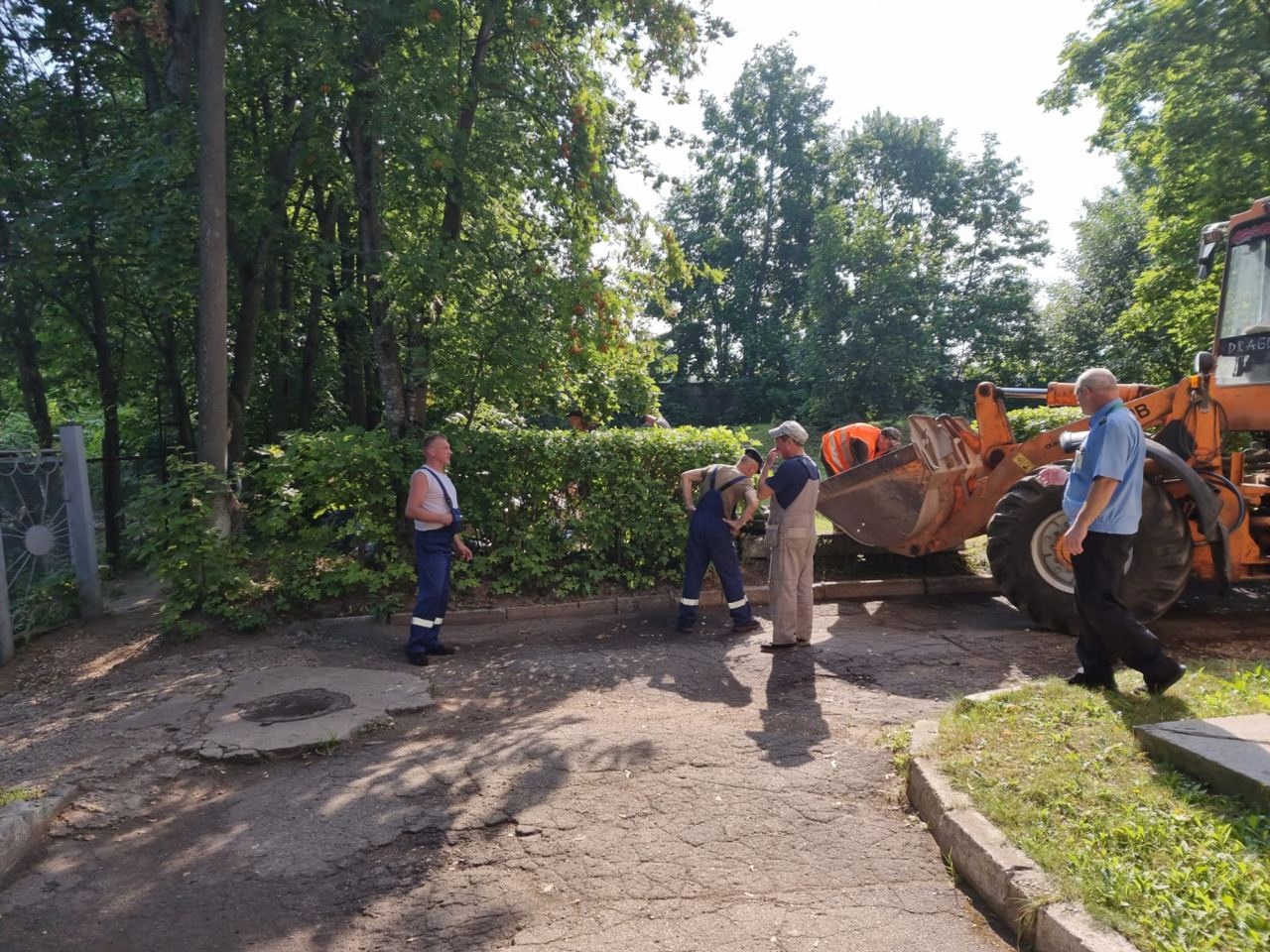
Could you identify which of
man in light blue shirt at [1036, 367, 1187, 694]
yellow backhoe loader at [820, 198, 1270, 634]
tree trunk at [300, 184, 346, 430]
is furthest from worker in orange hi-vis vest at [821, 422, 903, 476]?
tree trunk at [300, 184, 346, 430]

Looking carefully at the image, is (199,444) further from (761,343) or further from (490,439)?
(761,343)

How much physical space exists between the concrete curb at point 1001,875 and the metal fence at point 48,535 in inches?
322

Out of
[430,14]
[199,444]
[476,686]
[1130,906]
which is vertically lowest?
[476,686]

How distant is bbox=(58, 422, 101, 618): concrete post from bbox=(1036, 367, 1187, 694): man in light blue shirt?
28.8 ft

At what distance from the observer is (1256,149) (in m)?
12.3

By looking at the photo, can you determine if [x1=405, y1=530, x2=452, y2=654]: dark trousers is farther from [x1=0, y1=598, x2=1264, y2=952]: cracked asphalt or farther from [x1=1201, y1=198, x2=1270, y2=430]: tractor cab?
[x1=1201, y1=198, x2=1270, y2=430]: tractor cab

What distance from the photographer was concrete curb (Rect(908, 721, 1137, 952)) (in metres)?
2.84

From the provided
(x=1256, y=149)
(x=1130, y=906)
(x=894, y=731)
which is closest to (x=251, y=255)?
(x=894, y=731)

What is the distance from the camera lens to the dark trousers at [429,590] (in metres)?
7.17

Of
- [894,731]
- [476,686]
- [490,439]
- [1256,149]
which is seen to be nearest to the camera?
[894,731]

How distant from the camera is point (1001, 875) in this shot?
3246 mm

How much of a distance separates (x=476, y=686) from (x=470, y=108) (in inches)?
253

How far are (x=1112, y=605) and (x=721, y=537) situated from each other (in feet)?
11.6

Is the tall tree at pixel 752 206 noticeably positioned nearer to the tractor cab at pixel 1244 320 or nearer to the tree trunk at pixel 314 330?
the tree trunk at pixel 314 330
